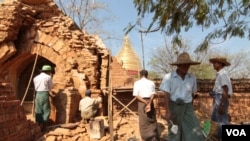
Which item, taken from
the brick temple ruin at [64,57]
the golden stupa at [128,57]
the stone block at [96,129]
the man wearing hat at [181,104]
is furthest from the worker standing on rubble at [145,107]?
the golden stupa at [128,57]

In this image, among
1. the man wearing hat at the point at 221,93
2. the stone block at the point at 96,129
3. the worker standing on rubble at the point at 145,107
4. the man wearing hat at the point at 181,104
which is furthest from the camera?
the stone block at the point at 96,129

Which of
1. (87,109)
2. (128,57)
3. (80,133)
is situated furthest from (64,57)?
(128,57)

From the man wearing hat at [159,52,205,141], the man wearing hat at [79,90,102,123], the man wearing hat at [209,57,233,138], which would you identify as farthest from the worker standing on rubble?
the man wearing hat at [79,90,102,123]

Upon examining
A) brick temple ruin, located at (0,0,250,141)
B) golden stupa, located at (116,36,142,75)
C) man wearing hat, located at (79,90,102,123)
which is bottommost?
man wearing hat, located at (79,90,102,123)

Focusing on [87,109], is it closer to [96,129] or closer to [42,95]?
[96,129]

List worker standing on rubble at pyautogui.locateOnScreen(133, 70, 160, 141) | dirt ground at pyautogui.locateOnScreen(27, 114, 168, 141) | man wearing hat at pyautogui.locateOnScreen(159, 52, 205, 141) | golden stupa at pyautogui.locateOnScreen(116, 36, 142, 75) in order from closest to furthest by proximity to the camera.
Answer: man wearing hat at pyautogui.locateOnScreen(159, 52, 205, 141) < worker standing on rubble at pyautogui.locateOnScreen(133, 70, 160, 141) < dirt ground at pyautogui.locateOnScreen(27, 114, 168, 141) < golden stupa at pyautogui.locateOnScreen(116, 36, 142, 75)

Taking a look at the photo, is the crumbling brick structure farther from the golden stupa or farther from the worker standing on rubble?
the golden stupa

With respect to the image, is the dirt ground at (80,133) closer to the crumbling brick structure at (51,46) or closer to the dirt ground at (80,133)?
the dirt ground at (80,133)

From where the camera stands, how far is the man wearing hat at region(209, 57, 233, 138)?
5148mm

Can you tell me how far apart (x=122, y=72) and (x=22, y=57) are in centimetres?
374

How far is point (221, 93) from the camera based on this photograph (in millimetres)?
5277

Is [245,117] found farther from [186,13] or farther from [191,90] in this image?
[191,90]

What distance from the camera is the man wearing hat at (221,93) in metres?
5.15

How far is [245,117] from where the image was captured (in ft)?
37.5
